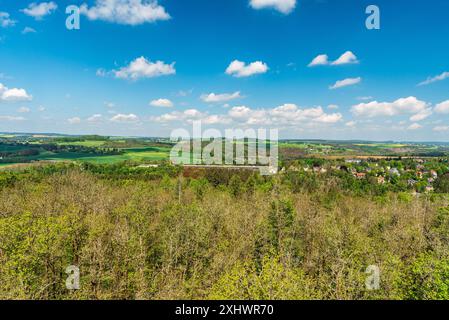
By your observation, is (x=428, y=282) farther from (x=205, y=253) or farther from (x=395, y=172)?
(x=395, y=172)

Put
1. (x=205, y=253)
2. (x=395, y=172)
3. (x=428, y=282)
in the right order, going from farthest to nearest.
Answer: (x=395, y=172) → (x=205, y=253) → (x=428, y=282)

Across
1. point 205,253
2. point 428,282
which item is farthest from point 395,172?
point 205,253

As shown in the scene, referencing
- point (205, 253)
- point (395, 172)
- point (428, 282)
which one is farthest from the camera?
point (395, 172)

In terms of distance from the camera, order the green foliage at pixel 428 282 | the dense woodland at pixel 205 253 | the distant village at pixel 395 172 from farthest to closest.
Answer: the distant village at pixel 395 172
the dense woodland at pixel 205 253
the green foliage at pixel 428 282

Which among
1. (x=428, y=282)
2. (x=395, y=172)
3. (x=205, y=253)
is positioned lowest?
(x=395, y=172)

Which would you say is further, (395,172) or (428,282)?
(395,172)

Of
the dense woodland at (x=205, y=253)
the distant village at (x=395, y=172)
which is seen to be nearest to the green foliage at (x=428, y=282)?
the dense woodland at (x=205, y=253)

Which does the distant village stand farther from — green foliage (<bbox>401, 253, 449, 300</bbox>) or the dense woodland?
green foliage (<bbox>401, 253, 449, 300</bbox>)

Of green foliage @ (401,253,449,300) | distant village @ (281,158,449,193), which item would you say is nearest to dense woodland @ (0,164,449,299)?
green foliage @ (401,253,449,300)

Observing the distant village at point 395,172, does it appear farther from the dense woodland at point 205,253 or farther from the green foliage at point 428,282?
the green foliage at point 428,282

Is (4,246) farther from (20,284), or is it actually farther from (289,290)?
(289,290)
